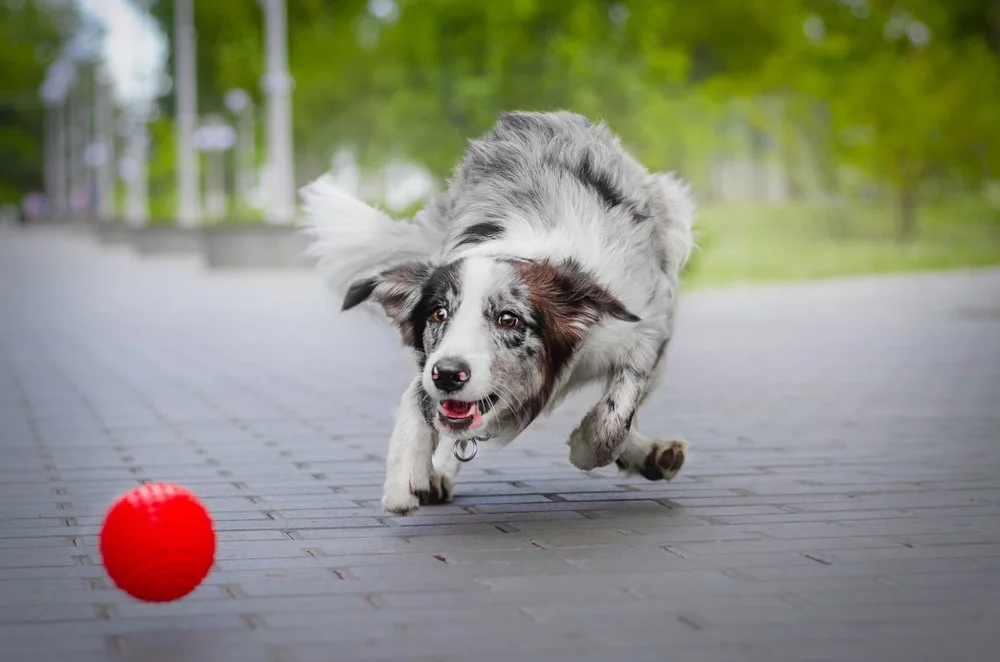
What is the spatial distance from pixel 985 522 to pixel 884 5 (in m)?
34.2

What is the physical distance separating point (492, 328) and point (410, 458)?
65 centimetres

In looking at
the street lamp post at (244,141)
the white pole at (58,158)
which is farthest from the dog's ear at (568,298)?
the white pole at (58,158)

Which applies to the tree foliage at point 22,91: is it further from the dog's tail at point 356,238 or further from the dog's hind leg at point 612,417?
the dog's hind leg at point 612,417

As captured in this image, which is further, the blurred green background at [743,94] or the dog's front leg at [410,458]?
the blurred green background at [743,94]

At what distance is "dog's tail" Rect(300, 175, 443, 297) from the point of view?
7258 millimetres

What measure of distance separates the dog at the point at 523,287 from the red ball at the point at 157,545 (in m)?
1.26

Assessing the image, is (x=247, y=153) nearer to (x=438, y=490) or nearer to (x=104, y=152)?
(x=104, y=152)

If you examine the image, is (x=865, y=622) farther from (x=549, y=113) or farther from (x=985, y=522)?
(x=549, y=113)

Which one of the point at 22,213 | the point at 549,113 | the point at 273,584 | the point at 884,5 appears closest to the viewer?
the point at 273,584

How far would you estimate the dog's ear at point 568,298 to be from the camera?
6047mm

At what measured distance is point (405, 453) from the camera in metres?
6.20

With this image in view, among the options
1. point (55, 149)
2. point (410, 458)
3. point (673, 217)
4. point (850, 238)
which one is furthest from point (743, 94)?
point (55, 149)

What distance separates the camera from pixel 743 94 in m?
36.7

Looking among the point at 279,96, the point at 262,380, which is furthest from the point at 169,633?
the point at 279,96
